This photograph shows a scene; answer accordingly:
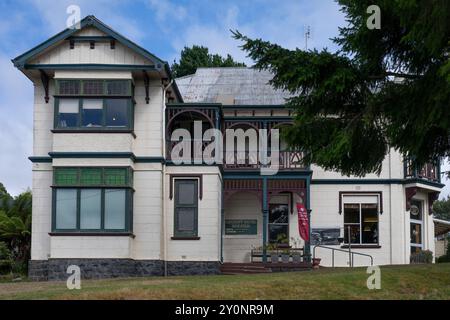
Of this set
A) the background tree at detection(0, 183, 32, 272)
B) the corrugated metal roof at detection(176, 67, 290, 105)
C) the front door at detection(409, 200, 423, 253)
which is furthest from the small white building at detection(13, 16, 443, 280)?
the front door at detection(409, 200, 423, 253)

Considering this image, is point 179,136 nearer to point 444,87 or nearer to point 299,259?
point 299,259

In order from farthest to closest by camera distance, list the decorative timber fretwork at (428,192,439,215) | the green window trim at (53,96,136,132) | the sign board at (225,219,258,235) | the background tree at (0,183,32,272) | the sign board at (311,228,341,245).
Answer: the decorative timber fretwork at (428,192,439,215)
the sign board at (311,228,341,245)
the sign board at (225,219,258,235)
the background tree at (0,183,32,272)
the green window trim at (53,96,136,132)

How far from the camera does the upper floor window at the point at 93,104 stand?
26.4m

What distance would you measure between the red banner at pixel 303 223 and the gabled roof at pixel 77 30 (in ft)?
21.7

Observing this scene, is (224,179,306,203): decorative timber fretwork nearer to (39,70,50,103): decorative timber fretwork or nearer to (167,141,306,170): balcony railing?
(167,141,306,170): balcony railing

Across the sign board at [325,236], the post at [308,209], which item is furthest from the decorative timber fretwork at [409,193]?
the post at [308,209]

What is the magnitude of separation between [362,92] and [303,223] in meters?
8.93

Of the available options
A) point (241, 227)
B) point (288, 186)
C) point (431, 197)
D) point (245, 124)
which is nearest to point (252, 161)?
point (245, 124)

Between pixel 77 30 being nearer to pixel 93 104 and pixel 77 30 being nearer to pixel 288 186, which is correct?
pixel 93 104

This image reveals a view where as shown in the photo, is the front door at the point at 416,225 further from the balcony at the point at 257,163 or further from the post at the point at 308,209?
the balcony at the point at 257,163

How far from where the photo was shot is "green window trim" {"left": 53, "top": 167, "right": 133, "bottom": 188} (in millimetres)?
26094

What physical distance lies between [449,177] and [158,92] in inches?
434

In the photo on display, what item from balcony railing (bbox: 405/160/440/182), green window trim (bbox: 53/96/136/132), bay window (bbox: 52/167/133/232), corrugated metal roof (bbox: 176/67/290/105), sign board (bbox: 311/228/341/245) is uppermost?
corrugated metal roof (bbox: 176/67/290/105)

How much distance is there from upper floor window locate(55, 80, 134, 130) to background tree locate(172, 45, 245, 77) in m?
25.2
